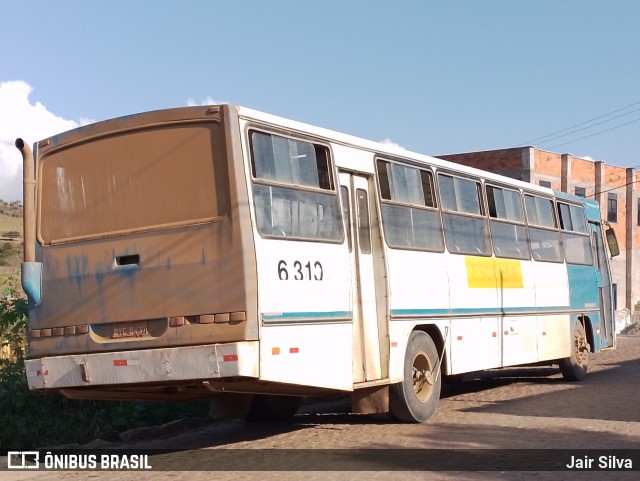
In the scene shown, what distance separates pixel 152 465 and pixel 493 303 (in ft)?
21.3

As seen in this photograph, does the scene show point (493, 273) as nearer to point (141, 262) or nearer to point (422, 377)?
point (422, 377)

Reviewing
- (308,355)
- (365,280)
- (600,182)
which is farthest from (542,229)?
(600,182)

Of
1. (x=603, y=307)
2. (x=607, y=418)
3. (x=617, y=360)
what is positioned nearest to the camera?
(x=607, y=418)

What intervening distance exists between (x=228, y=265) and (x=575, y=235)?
11350 mm

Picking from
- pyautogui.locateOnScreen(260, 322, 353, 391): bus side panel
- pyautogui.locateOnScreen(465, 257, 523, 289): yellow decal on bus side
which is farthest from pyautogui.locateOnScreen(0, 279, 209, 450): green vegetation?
pyautogui.locateOnScreen(465, 257, 523, 289): yellow decal on bus side

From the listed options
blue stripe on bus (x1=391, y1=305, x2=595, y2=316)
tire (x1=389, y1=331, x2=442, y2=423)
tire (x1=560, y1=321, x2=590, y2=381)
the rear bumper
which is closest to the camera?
the rear bumper

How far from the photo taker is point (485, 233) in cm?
1436

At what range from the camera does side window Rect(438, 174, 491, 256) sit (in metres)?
13.2

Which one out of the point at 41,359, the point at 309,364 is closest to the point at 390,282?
the point at 309,364

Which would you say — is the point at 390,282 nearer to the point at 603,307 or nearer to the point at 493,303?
the point at 493,303

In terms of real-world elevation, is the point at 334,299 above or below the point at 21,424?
above

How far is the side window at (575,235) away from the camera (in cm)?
1800

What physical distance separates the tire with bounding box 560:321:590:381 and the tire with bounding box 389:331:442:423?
6243 millimetres

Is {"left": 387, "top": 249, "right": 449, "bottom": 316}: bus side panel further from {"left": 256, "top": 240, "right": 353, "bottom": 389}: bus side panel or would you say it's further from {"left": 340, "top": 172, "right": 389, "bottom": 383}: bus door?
{"left": 256, "top": 240, "right": 353, "bottom": 389}: bus side panel
